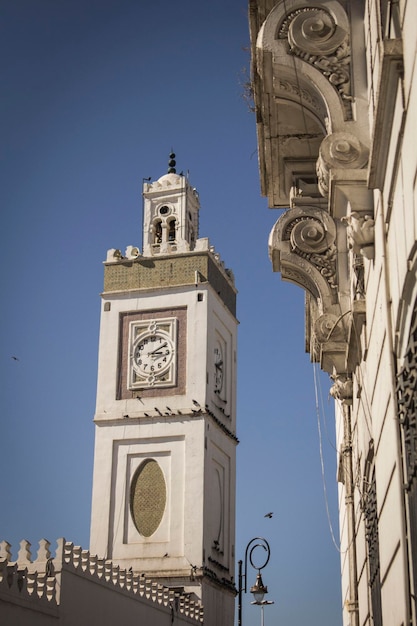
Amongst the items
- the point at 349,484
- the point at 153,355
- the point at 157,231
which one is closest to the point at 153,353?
the point at 153,355

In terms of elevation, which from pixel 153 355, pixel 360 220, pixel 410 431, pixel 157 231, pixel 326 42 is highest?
pixel 157 231

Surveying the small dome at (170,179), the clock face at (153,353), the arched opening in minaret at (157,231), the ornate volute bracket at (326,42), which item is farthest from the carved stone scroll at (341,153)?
the small dome at (170,179)

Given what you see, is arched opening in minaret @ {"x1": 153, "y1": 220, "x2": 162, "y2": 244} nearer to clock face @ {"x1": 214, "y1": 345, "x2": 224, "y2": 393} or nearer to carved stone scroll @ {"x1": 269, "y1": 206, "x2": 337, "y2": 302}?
clock face @ {"x1": 214, "y1": 345, "x2": 224, "y2": 393}

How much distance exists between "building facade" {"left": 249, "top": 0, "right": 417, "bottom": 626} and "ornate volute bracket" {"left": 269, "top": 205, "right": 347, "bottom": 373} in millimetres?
12

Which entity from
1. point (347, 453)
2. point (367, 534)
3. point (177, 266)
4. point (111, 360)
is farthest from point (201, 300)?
point (367, 534)

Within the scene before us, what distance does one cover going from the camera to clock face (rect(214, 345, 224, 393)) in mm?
40750

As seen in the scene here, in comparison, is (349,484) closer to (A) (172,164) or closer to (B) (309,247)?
(B) (309,247)

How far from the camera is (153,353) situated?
39.6 meters

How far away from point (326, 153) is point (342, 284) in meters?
2.73

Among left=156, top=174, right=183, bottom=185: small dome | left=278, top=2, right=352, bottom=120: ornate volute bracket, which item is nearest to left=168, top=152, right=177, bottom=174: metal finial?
left=156, top=174, right=183, bottom=185: small dome

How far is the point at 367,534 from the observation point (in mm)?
7320

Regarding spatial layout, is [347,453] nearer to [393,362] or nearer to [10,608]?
[393,362]

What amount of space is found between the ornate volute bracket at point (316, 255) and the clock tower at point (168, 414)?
92.1 ft

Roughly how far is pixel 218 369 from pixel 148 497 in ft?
21.2
